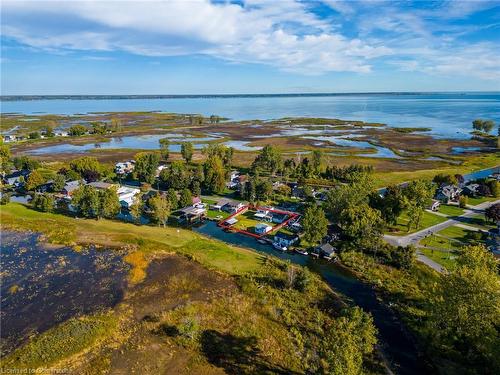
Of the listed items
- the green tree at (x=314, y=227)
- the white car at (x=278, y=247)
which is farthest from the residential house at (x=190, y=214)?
the green tree at (x=314, y=227)

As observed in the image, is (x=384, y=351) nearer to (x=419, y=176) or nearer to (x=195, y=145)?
(x=419, y=176)

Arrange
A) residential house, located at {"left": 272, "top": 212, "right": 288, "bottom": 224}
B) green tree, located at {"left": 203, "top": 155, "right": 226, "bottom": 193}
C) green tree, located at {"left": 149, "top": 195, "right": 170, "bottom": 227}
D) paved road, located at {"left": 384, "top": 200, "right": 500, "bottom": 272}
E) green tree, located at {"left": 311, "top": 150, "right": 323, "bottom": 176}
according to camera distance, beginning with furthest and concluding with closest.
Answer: green tree, located at {"left": 311, "top": 150, "right": 323, "bottom": 176}
green tree, located at {"left": 203, "top": 155, "right": 226, "bottom": 193}
residential house, located at {"left": 272, "top": 212, "right": 288, "bottom": 224}
green tree, located at {"left": 149, "top": 195, "right": 170, "bottom": 227}
paved road, located at {"left": 384, "top": 200, "right": 500, "bottom": 272}

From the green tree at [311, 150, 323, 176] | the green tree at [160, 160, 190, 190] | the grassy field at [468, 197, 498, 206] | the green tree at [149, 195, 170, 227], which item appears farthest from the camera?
the green tree at [311, 150, 323, 176]

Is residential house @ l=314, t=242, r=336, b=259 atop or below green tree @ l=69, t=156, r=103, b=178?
below

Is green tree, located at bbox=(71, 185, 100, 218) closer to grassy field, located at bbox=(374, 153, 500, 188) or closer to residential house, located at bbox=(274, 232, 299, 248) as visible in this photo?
residential house, located at bbox=(274, 232, 299, 248)

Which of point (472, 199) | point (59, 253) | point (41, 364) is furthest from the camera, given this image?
point (472, 199)

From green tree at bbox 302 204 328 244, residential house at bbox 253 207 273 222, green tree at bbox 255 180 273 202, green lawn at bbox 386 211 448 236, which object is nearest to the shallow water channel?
residential house at bbox 253 207 273 222

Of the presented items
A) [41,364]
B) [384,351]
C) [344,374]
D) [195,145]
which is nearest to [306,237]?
[384,351]

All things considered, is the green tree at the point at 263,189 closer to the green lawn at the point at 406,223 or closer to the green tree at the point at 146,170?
the green lawn at the point at 406,223
